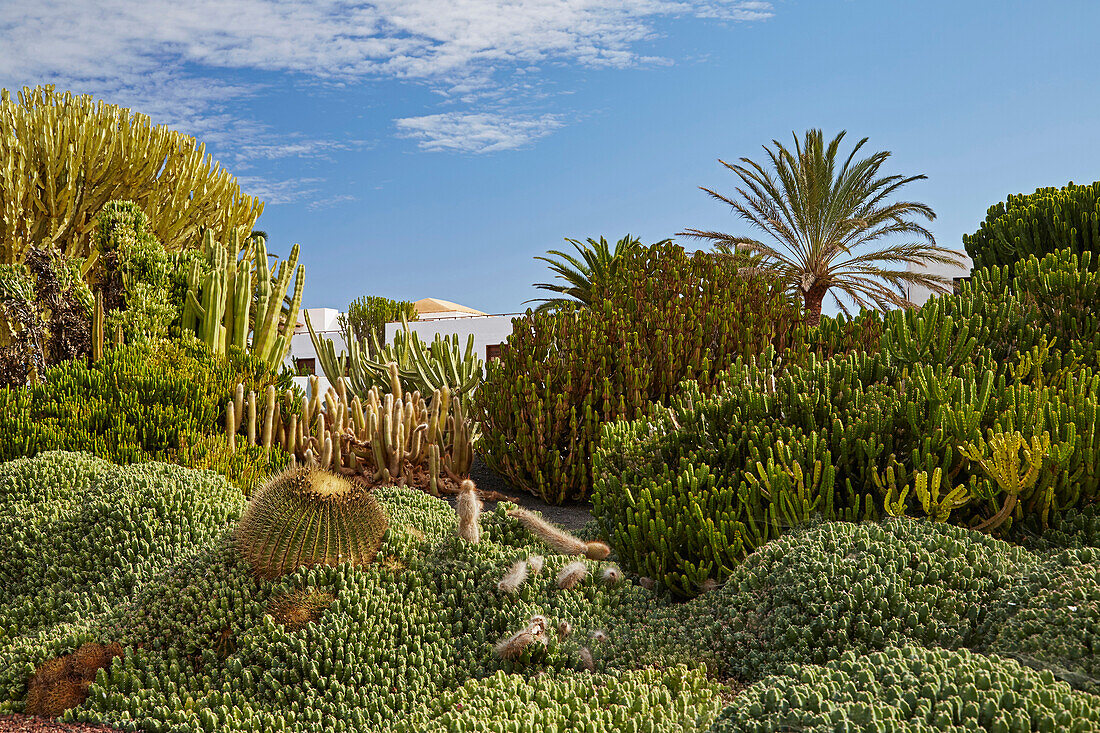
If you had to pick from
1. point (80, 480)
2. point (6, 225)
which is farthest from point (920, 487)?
point (6, 225)

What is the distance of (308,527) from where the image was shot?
377 centimetres

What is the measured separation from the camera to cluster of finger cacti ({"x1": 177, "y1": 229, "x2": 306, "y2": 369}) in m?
11.9

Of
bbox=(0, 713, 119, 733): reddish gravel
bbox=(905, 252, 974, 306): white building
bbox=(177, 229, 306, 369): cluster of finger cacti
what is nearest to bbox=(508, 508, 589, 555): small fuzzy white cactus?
bbox=(0, 713, 119, 733): reddish gravel

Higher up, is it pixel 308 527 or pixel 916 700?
pixel 308 527

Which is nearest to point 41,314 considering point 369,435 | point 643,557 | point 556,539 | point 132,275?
point 132,275

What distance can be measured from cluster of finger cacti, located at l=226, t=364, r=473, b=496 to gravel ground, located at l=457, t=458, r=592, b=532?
454 millimetres

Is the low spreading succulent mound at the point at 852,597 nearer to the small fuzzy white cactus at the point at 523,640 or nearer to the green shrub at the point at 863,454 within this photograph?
the green shrub at the point at 863,454

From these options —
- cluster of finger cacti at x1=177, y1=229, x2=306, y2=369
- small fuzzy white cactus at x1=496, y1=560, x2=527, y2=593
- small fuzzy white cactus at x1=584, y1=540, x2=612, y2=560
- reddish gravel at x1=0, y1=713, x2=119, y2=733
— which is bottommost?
reddish gravel at x1=0, y1=713, x2=119, y2=733

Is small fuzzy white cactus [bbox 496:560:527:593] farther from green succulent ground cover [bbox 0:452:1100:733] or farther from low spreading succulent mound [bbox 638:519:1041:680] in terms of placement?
low spreading succulent mound [bbox 638:519:1041:680]

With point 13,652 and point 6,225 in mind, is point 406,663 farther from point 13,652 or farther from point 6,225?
point 6,225

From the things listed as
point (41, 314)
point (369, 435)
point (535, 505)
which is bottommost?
point (535, 505)

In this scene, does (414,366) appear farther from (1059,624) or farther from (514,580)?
(1059,624)

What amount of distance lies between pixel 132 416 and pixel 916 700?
23.5 feet

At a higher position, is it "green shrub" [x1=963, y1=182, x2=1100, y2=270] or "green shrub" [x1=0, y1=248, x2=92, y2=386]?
"green shrub" [x1=963, y1=182, x2=1100, y2=270]
